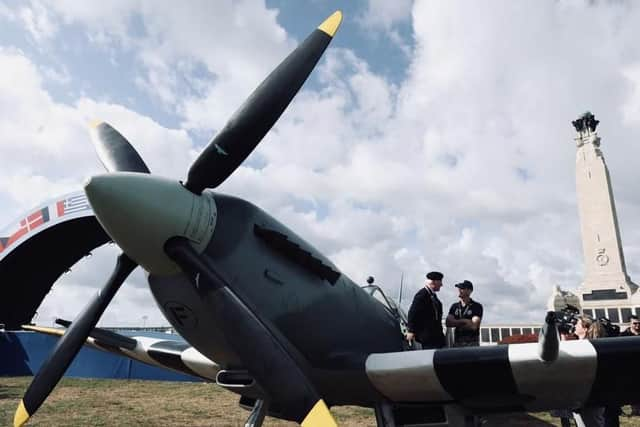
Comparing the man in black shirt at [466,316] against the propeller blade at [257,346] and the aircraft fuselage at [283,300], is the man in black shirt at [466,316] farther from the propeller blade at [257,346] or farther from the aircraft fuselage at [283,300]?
the propeller blade at [257,346]

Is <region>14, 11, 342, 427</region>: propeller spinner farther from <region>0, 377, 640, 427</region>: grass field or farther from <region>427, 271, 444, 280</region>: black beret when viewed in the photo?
<region>0, 377, 640, 427</region>: grass field

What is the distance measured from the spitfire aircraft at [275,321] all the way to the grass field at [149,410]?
10.8 feet

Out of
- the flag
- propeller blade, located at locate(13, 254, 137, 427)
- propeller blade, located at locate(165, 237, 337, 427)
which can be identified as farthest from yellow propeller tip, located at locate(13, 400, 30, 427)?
the flag

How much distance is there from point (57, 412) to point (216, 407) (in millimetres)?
3499

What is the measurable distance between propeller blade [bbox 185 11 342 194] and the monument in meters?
52.6

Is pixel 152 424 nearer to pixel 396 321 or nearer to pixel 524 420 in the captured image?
pixel 396 321

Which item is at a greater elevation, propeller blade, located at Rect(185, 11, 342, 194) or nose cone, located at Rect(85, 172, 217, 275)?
propeller blade, located at Rect(185, 11, 342, 194)

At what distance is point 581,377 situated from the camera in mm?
4277

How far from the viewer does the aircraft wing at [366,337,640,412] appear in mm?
4137

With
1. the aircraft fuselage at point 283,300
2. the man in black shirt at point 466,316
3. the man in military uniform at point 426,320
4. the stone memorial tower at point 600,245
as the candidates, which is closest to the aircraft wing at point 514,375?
the aircraft fuselage at point 283,300

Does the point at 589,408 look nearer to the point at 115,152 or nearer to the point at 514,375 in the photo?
the point at 514,375

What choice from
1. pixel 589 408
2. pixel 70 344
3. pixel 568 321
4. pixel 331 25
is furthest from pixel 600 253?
pixel 70 344

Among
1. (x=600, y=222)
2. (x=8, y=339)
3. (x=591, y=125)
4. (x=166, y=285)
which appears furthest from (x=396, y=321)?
(x=591, y=125)

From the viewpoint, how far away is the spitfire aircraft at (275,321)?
3646 millimetres
